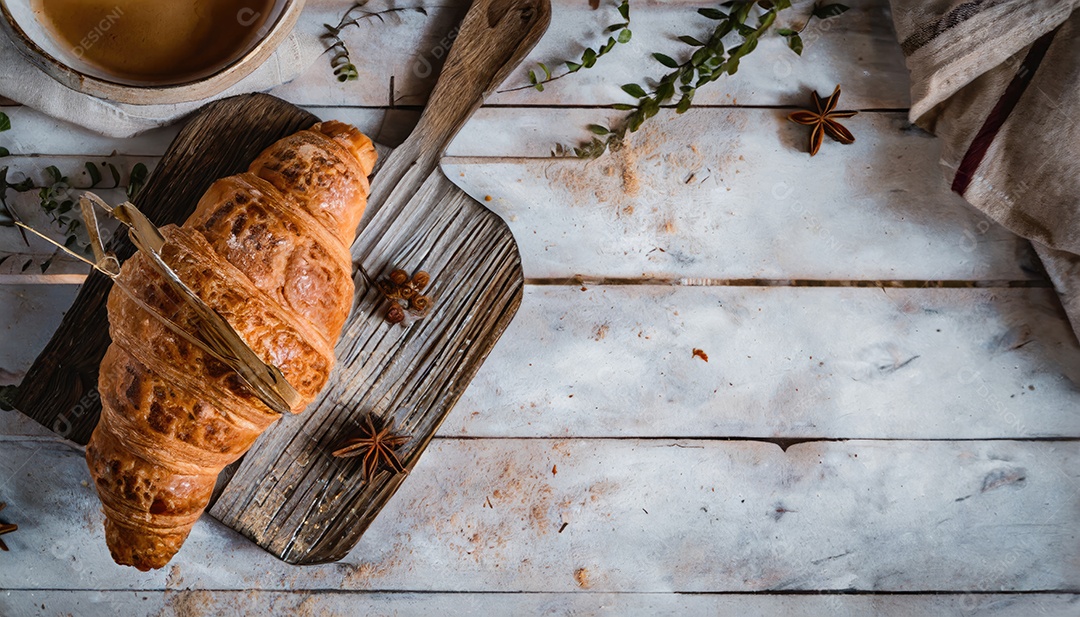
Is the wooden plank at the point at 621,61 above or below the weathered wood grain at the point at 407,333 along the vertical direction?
above

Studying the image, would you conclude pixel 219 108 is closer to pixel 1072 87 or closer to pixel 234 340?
pixel 234 340

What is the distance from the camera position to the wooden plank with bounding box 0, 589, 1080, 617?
1.66m

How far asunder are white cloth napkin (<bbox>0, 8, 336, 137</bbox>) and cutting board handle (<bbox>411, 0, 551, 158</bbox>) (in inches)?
12.4

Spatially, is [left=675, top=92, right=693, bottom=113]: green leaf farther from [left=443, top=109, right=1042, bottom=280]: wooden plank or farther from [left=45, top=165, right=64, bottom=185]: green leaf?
[left=45, top=165, right=64, bottom=185]: green leaf

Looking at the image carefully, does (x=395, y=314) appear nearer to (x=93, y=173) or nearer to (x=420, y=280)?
(x=420, y=280)

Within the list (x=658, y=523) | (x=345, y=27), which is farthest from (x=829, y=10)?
(x=658, y=523)

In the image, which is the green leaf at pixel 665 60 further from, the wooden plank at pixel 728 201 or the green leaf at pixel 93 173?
the green leaf at pixel 93 173

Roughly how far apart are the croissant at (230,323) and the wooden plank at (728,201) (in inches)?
16.7

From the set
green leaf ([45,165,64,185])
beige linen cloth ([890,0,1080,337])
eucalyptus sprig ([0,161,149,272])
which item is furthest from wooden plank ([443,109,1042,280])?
green leaf ([45,165,64,185])

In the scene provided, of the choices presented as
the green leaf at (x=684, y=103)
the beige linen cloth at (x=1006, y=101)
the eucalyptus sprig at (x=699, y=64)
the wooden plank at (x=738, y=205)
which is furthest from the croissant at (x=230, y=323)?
the beige linen cloth at (x=1006, y=101)

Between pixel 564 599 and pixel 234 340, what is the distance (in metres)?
0.99

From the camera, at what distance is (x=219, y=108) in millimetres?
1560

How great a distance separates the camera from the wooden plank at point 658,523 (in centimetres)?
166

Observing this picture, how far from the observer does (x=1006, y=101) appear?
5.06 feet
